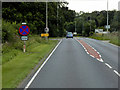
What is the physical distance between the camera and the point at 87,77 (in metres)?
10.2

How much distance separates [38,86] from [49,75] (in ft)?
7.23

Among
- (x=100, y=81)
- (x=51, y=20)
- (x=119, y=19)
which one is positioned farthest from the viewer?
(x=119, y=19)

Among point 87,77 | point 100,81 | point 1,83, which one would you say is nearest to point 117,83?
point 100,81

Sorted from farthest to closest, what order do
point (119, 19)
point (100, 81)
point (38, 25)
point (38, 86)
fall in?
point (119, 19), point (38, 25), point (100, 81), point (38, 86)

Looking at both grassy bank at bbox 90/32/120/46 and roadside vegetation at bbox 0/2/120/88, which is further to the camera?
grassy bank at bbox 90/32/120/46

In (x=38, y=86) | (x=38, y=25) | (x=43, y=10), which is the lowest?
(x=38, y=86)

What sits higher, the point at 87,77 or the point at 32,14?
the point at 32,14

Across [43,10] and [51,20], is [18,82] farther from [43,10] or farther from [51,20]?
[51,20]

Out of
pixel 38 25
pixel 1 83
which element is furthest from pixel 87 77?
pixel 38 25

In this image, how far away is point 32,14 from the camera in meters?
42.8

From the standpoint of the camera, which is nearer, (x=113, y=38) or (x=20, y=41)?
(x=20, y=41)

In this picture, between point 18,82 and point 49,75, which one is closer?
point 18,82

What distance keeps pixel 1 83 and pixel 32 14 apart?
34.9 m

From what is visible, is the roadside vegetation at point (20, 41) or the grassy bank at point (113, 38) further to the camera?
the grassy bank at point (113, 38)
